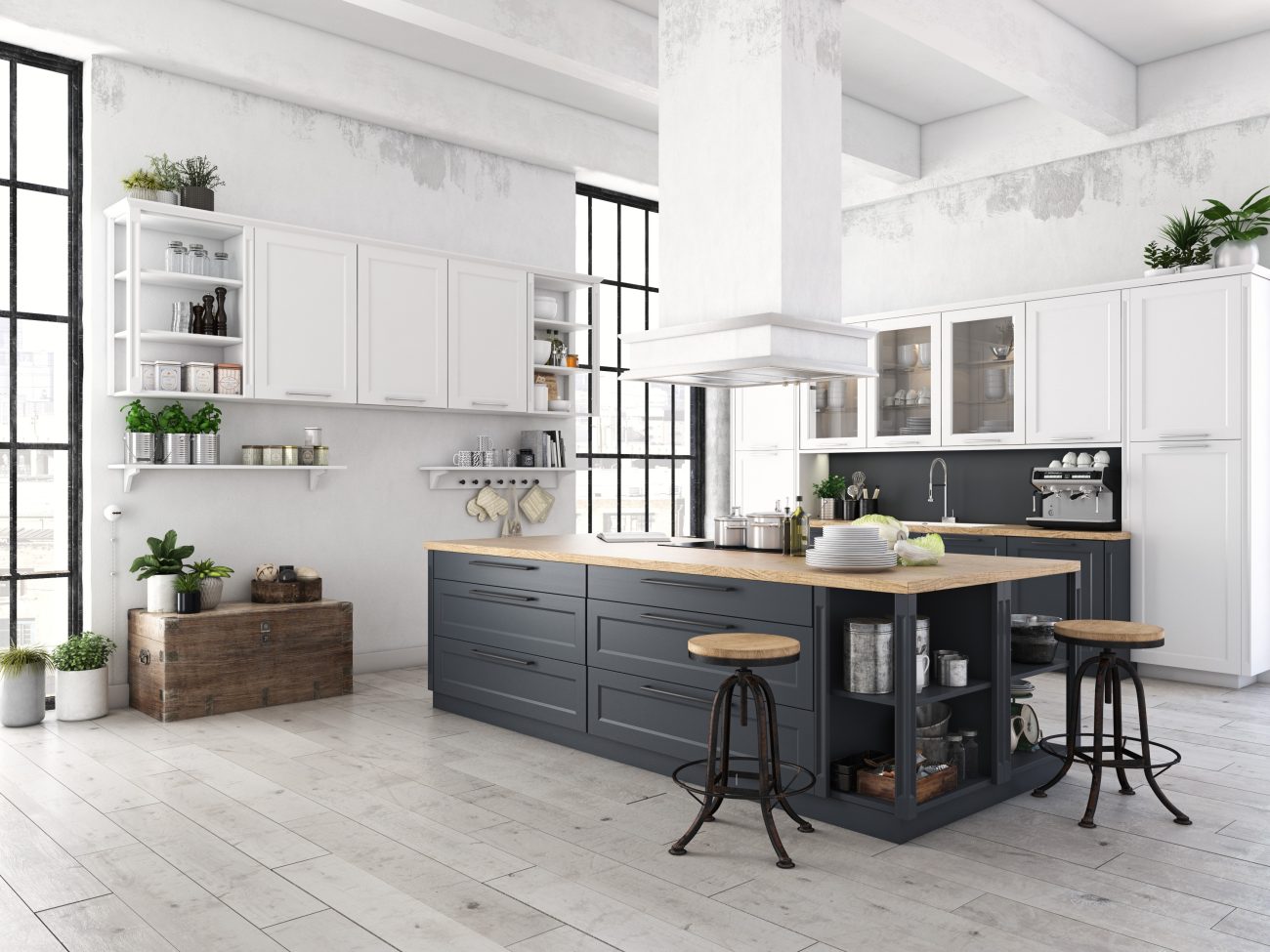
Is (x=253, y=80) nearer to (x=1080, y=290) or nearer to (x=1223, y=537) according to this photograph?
(x=1080, y=290)

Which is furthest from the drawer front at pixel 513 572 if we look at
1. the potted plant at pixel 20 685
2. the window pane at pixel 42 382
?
the window pane at pixel 42 382

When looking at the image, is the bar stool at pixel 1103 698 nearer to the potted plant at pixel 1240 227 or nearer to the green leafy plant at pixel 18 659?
the potted plant at pixel 1240 227

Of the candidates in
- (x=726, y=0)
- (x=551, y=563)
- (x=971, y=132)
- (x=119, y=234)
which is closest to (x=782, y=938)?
(x=551, y=563)

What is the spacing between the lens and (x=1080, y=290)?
623cm

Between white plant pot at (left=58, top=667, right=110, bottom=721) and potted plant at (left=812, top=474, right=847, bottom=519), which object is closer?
white plant pot at (left=58, top=667, right=110, bottom=721)

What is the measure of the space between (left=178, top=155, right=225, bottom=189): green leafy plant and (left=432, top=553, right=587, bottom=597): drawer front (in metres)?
2.23

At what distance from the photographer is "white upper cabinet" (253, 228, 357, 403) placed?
5.37 meters

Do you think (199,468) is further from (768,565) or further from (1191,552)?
(1191,552)

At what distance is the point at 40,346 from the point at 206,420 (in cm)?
87

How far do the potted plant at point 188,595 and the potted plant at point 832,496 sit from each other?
430 cm

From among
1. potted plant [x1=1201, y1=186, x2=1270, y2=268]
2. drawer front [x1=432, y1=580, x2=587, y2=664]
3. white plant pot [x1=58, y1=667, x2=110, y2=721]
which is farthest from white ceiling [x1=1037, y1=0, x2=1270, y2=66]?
white plant pot [x1=58, y1=667, x2=110, y2=721]

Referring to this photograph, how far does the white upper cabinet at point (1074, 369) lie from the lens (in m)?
6.12

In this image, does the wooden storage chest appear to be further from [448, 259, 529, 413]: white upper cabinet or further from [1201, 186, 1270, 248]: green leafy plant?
[1201, 186, 1270, 248]: green leafy plant

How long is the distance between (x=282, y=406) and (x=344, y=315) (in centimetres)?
63
